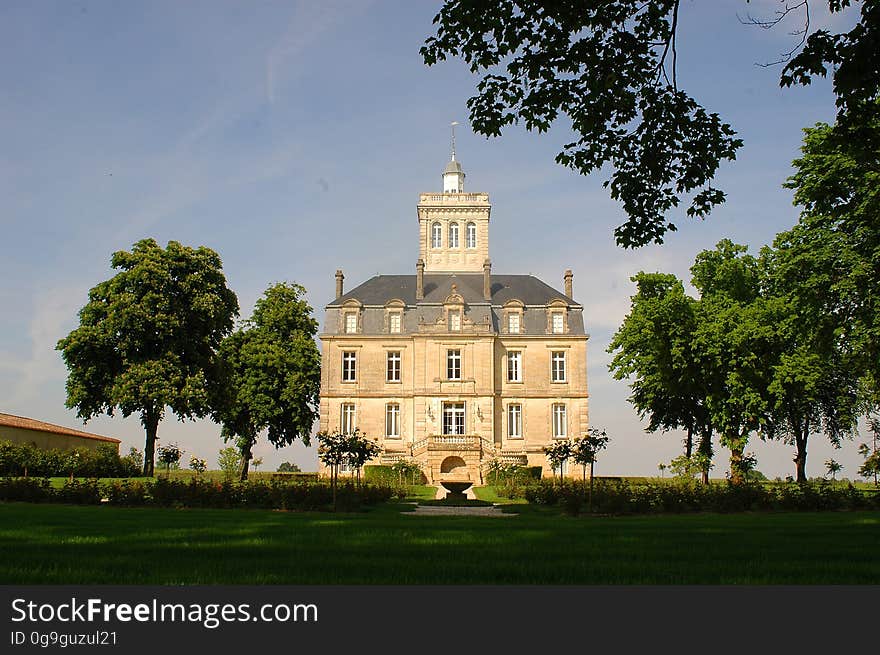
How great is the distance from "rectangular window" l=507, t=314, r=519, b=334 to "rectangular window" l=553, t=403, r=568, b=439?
16.3 feet

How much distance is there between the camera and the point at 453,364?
47.4 m

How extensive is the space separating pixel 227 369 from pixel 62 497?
67.5ft

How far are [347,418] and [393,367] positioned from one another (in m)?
3.97

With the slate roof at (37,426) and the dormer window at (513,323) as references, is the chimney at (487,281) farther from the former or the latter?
the slate roof at (37,426)

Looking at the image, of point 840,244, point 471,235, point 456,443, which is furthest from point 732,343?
point 471,235

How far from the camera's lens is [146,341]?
38.8 m

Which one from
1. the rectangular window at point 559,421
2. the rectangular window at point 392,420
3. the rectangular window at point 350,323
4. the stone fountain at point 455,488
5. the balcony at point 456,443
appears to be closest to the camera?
the stone fountain at point 455,488

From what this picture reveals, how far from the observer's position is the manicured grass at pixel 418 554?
725 cm

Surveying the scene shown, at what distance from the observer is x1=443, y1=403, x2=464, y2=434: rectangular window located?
46.9 m

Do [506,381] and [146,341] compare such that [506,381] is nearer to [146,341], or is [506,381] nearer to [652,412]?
[652,412]

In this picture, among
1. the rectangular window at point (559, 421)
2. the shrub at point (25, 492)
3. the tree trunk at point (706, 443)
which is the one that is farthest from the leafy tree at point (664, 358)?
the shrub at point (25, 492)

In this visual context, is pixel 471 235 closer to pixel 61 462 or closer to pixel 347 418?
pixel 347 418

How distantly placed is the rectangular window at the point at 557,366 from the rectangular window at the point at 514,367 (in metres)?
1.85

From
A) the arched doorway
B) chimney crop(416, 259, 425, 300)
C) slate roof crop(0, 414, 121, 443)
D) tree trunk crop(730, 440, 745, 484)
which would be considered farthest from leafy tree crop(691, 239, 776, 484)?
slate roof crop(0, 414, 121, 443)
